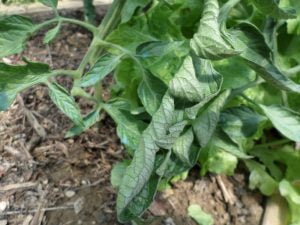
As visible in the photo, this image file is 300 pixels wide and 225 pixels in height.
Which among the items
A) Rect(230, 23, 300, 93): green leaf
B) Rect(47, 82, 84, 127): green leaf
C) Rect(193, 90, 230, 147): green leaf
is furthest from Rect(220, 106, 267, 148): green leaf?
Rect(47, 82, 84, 127): green leaf

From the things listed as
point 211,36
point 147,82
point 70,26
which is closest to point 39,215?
point 147,82

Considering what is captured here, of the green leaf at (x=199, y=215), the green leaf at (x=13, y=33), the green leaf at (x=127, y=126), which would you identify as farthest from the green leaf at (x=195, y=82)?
the green leaf at (x=199, y=215)

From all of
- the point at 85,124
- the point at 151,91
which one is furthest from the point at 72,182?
the point at 151,91

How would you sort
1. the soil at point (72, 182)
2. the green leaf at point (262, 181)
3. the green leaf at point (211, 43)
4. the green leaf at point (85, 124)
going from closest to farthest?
the green leaf at point (211, 43)
the green leaf at point (85, 124)
the soil at point (72, 182)
the green leaf at point (262, 181)

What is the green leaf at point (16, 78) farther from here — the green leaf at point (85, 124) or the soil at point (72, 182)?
the soil at point (72, 182)

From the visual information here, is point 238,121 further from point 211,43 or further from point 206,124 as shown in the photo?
point 211,43

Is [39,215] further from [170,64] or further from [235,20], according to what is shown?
[235,20]
